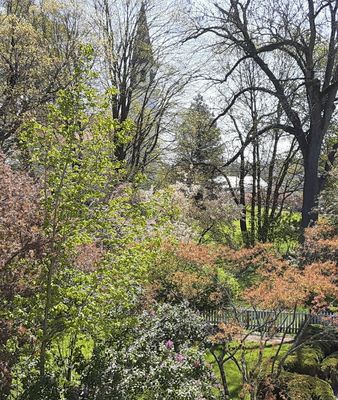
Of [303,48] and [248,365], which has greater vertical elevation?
[303,48]

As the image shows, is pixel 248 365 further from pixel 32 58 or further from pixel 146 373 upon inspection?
pixel 32 58

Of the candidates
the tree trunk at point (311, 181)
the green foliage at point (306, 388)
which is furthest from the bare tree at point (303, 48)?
the green foliage at point (306, 388)

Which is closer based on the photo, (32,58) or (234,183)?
(32,58)

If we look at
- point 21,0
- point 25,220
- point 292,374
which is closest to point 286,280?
point 292,374

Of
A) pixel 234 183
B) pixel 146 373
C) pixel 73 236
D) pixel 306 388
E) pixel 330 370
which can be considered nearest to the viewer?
pixel 73 236

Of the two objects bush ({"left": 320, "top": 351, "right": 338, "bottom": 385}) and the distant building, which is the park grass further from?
the distant building

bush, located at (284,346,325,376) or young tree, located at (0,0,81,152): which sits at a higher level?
young tree, located at (0,0,81,152)

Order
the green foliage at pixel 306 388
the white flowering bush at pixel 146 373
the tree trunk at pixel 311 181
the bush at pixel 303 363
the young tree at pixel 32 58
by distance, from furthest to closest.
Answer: the tree trunk at pixel 311 181
the young tree at pixel 32 58
the bush at pixel 303 363
the green foliage at pixel 306 388
the white flowering bush at pixel 146 373

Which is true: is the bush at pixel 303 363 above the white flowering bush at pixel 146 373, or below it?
below

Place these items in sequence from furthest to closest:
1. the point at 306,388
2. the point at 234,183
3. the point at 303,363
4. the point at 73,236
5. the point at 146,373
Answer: the point at 234,183 < the point at 303,363 < the point at 306,388 < the point at 146,373 < the point at 73,236

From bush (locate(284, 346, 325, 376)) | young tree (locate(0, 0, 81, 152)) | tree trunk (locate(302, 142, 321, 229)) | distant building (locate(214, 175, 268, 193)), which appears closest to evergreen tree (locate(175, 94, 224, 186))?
distant building (locate(214, 175, 268, 193))

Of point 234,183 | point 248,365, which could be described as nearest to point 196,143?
point 234,183

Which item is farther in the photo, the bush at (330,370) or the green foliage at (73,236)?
the bush at (330,370)

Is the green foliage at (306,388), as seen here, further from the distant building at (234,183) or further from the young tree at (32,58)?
the distant building at (234,183)
